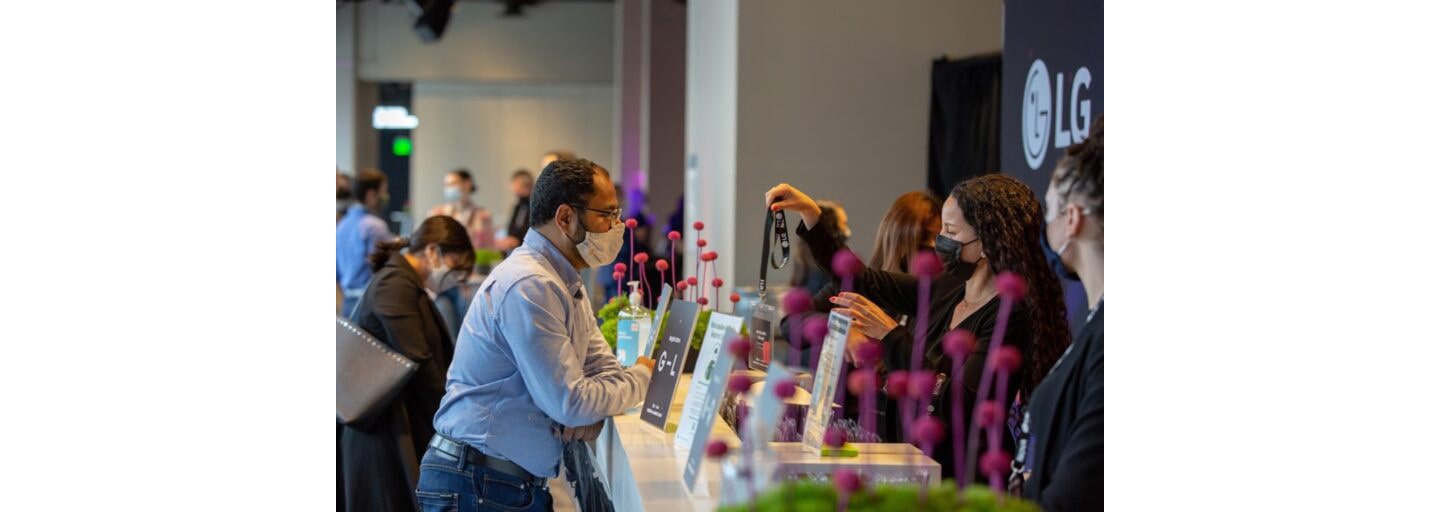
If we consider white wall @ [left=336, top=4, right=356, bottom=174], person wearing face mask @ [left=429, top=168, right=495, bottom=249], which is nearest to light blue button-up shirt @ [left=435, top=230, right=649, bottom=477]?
person wearing face mask @ [left=429, top=168, right=495, bottom=249]

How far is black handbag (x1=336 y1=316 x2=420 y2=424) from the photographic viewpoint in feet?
12.4

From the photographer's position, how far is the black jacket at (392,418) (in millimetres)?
3918

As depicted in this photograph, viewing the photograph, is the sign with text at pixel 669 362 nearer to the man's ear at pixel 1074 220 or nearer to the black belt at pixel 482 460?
the black belt at pixel 482 460

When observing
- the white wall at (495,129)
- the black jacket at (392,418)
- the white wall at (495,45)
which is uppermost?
the white wall at (495,45)

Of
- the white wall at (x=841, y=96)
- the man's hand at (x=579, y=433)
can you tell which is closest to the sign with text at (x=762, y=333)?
the man's hand at (x=579, y=433)

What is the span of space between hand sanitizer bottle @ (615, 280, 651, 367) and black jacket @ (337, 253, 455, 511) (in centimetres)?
62

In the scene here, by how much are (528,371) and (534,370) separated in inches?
0.7

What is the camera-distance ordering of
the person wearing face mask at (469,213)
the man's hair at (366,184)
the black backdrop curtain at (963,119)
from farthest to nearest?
1. the person wearing face mask at (469,213)
2. the man's hair at (366,184)
3. the black backdrop curtain at (963,119)

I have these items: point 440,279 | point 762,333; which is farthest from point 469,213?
point 762,333

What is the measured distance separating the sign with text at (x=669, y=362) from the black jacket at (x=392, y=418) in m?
1.16
